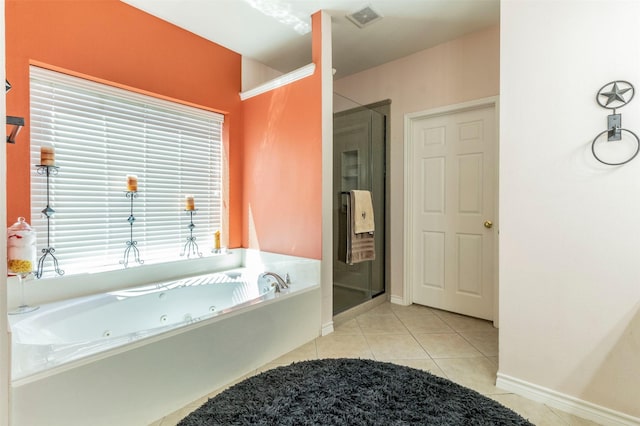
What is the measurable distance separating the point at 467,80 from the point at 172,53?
2683 millimetres

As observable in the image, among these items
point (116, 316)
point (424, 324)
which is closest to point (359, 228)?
point (424, 324)

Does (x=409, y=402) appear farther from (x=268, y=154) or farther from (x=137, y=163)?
(x=137, y=163)

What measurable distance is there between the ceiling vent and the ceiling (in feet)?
0.11

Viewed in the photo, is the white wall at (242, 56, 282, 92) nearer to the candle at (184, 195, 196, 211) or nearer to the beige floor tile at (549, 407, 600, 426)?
the candle at (184, 195, 196, 211)

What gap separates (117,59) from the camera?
7.56 feet

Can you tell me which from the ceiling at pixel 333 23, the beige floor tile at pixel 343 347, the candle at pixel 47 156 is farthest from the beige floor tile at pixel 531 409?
the candle at pixel 47 156

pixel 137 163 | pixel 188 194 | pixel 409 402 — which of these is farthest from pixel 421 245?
pixel 137 163

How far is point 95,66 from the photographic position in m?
2.21

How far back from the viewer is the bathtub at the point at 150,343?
4.03 feet

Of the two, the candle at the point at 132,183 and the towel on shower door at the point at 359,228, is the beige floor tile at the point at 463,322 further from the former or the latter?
the candle at the point at 132,183

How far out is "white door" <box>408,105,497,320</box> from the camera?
9.04 ft

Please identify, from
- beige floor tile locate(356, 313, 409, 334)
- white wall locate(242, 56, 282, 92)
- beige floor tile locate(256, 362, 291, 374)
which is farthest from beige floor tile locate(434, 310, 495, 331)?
white wall locate(242, 56, 282, 92)

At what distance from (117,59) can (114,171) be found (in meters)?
0.86

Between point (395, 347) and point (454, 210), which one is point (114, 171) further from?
point (454, 210)
